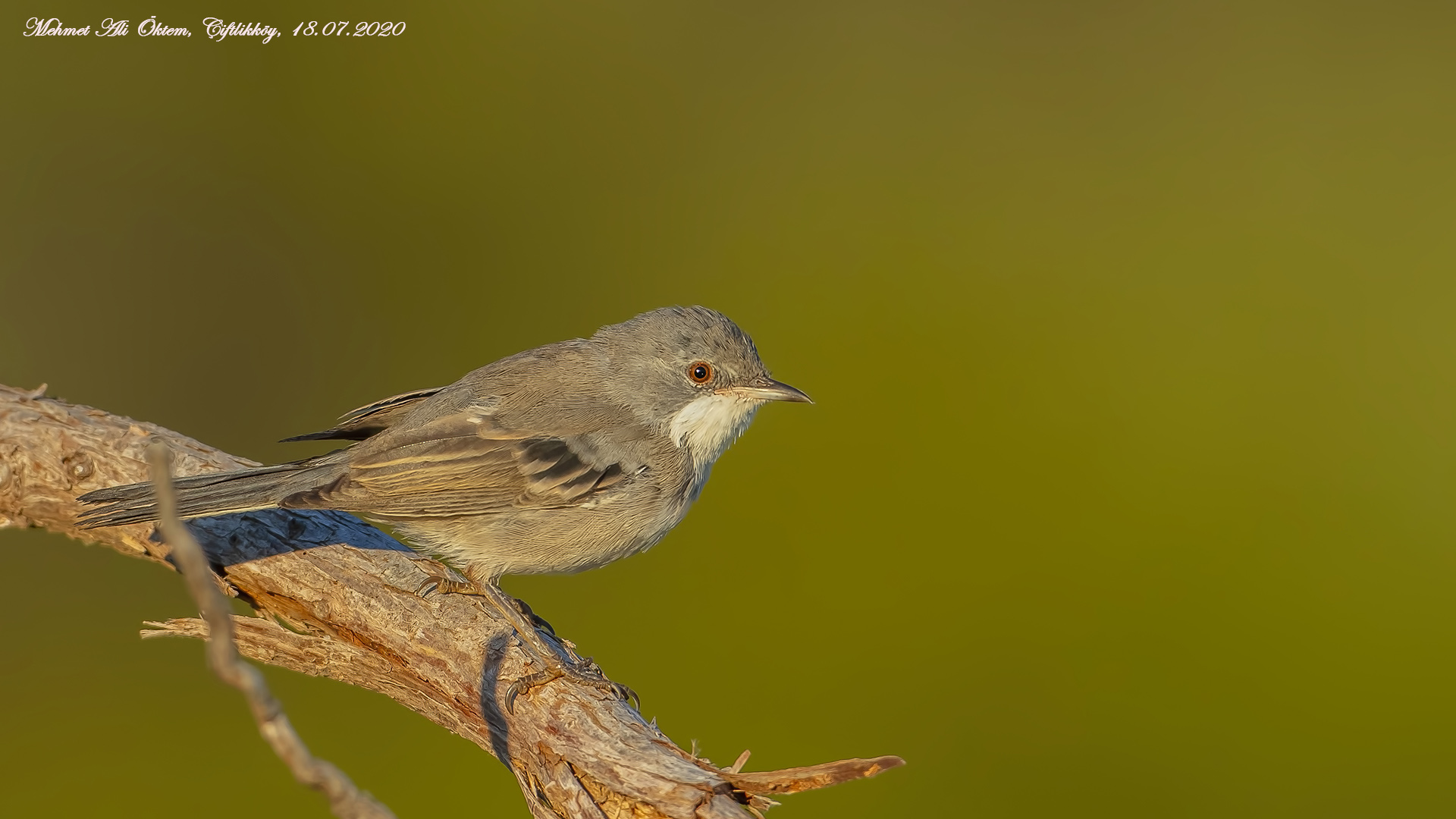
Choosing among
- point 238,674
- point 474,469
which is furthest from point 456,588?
point 238,674

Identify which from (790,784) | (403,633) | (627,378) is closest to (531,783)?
(403,633)

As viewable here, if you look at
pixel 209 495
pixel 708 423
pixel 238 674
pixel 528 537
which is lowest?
pixel 238 674

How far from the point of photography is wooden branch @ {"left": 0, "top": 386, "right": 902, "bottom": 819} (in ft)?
9.68

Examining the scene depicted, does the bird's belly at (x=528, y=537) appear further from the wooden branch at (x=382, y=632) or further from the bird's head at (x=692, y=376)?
the bird's head at (x=692, y=376)

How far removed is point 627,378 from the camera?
412cm

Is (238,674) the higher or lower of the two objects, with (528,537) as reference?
lower

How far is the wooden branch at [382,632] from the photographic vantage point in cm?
295

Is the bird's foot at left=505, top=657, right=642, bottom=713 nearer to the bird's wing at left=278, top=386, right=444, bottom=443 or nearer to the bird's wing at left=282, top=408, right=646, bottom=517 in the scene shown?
the bird's wing at left=282, top=408, right=646, bottom=517

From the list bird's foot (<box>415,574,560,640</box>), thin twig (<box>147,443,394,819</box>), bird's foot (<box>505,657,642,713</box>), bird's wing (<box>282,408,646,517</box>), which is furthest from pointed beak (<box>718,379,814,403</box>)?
thin twig (<box>147,443,394,819</box>)

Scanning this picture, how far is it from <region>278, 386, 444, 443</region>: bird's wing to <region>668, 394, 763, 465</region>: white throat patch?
968mm

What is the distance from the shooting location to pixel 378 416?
4215mm

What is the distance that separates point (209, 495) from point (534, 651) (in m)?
1.17

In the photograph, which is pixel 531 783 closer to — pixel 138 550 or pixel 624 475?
pixel 624 475

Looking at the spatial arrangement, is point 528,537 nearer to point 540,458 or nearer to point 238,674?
point 540,458
